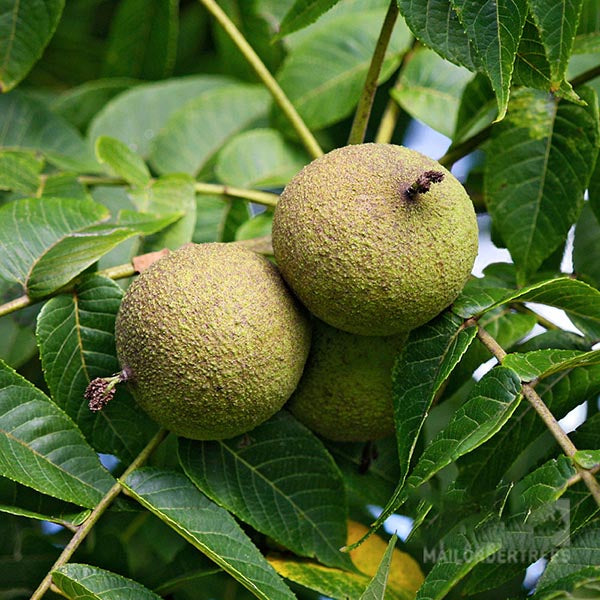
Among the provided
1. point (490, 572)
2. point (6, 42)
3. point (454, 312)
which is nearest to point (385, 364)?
point (454, 312)

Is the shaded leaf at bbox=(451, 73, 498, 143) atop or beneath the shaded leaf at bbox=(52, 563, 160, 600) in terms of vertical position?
atop

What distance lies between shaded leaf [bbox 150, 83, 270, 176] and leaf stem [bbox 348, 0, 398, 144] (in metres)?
Result: 0.72

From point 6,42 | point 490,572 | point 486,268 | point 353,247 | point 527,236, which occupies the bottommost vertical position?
point 490,572

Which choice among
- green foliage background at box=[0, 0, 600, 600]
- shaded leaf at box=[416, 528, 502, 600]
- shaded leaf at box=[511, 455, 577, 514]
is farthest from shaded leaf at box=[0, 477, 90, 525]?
shaded leaf at box=[511, 455, 577, 514]

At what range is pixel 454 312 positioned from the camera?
4.62 feet

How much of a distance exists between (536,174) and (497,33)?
449mm

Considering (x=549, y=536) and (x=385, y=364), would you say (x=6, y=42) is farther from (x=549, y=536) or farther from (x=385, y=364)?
(x=549, y=536)

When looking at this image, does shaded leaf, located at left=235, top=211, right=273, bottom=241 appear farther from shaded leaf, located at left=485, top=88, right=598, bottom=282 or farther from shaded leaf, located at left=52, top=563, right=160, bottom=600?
shaded leaf, located at left=52, top=563, right=160, bottom=600

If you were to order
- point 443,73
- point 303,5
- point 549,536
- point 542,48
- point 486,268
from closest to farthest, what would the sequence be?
point 549,536 → point 542,48 → point 303,5 → point 486,268 → point 443,73

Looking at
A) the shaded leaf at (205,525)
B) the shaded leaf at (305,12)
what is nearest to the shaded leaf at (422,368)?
the shaded leaf at (205,525)

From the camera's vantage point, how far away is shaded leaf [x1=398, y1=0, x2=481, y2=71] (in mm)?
1317

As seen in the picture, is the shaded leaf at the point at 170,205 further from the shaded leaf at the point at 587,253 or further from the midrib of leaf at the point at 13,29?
the shaded leaf at the point at 587,253

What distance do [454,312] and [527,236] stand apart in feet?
1.04

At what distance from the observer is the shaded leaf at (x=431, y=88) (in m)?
2.00
